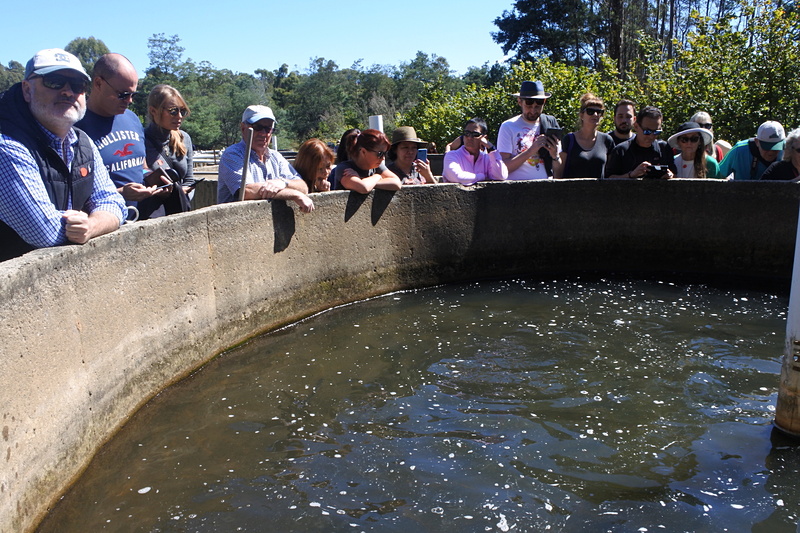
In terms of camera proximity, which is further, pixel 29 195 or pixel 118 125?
pixel 118 125

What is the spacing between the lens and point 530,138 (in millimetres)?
8156

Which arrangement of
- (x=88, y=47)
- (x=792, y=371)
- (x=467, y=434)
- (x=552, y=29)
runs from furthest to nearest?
(x=88, y=47)
(x=552, y=29)
(x=467, y=434)
(x=792, y=371)

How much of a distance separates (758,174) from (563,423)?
5103 millimetres

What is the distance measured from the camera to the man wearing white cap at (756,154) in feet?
25.9

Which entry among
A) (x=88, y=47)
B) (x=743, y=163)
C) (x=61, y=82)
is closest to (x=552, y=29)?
(x=743, y=163)

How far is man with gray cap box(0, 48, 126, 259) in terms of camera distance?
3.76 m

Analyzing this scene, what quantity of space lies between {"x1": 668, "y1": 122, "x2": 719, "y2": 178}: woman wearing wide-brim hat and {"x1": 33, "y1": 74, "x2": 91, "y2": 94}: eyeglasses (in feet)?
20.0

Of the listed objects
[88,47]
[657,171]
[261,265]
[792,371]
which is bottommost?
[792,371]

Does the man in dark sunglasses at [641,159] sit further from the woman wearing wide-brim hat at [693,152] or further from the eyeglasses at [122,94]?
the eyeglasses at [122,94]

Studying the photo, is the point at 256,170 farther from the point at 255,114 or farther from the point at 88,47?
the point at 88,47

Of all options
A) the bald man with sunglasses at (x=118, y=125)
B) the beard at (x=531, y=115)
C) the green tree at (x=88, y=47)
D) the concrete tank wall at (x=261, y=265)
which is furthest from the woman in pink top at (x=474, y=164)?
the green tree at (x=88, y=47)

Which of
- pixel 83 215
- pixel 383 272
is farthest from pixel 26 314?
pixel 383 272

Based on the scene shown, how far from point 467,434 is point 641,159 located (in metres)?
4.96

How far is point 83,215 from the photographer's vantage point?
414 cm
